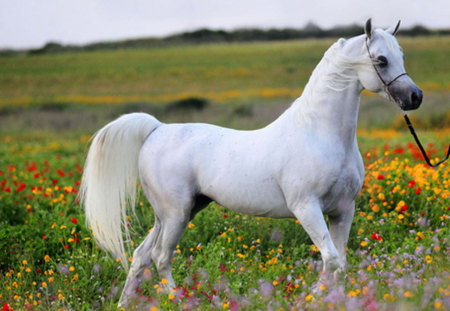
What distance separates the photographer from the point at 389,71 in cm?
452

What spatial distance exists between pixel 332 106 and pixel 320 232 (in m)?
0.97

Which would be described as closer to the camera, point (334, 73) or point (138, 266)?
point (334, 73)

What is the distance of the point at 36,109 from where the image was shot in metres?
26.5

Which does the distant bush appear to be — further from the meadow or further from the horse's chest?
the horse's chest

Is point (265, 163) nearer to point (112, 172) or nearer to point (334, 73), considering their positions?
point (334, 73)

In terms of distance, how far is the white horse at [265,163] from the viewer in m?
4.59

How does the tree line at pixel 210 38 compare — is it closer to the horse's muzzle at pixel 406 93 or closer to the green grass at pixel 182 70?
the green grass at pixel 182 70

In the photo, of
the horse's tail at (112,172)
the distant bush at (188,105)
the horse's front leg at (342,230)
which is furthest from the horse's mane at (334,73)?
the distant bush at (188,105)

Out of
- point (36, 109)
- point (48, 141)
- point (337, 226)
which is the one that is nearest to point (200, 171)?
point (337, 226)

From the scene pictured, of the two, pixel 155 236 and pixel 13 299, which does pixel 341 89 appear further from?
pixel 13 299

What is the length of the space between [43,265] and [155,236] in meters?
1.64

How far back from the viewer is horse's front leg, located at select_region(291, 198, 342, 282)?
454 centimetres

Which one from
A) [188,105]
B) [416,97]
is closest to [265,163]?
[416,97]

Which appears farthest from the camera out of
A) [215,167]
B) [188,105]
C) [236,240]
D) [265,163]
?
[188,105]
